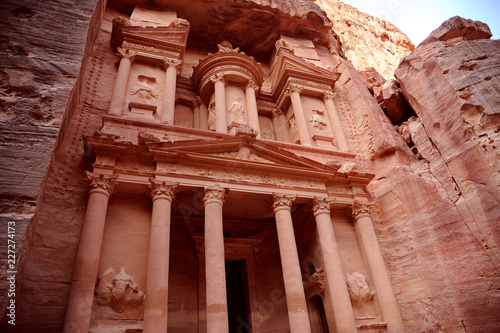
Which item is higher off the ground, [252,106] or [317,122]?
[252,106]

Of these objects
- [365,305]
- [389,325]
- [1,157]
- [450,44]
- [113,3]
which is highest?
[113,3]

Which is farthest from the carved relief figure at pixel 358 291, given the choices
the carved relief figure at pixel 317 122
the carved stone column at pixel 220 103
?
the carved stone column at pixel 220 103

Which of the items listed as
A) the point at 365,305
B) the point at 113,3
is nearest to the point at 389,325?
the point at 365,305

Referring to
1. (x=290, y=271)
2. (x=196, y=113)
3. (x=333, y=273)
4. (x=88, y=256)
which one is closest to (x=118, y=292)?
(x=88, y=256)

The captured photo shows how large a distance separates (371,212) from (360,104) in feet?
17.9

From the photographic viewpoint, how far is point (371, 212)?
36.3ft

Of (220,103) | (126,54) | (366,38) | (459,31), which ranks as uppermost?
(366,38)

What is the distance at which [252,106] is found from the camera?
13.0 metres

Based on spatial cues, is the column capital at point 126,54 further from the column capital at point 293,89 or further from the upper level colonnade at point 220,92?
the column capital at point 293,89

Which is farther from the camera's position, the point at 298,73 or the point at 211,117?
the point at 298,73

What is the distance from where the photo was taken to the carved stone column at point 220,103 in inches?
469

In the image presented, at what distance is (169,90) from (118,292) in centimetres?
722

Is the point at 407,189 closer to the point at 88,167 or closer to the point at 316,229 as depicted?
the point at 316,229

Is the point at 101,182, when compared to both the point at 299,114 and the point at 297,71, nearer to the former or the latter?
the point at 299,114
